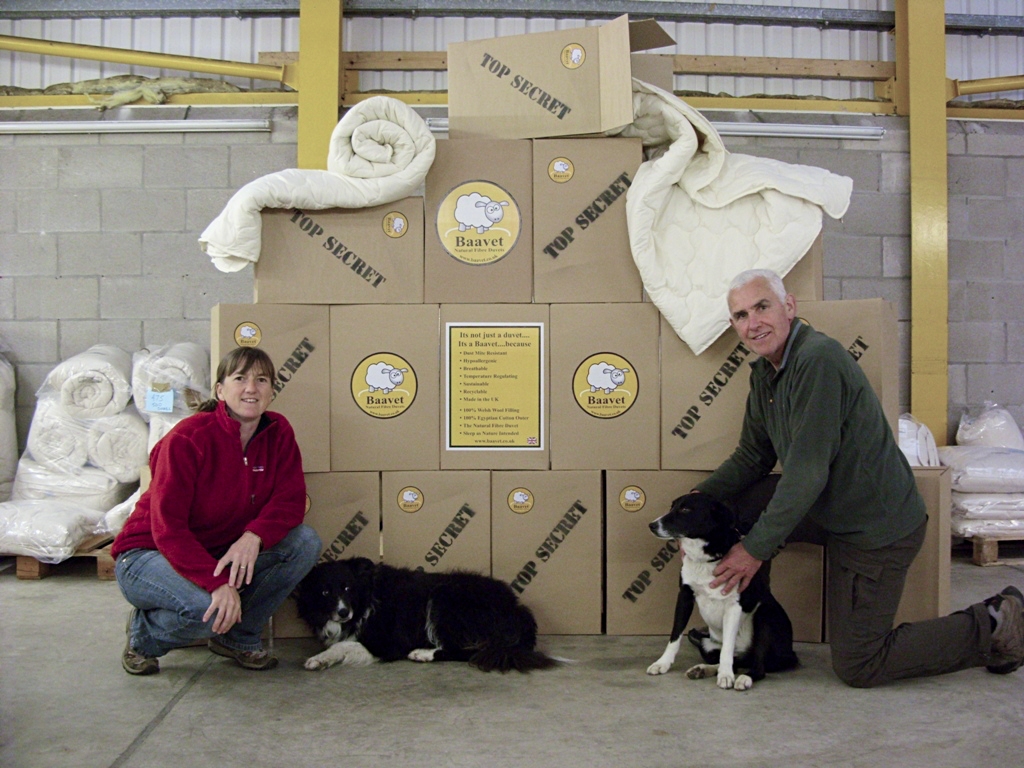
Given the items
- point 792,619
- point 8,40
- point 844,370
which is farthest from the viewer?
point 8,40

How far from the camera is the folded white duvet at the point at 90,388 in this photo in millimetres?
3980

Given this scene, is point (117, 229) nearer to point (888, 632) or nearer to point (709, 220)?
point (709, 220)

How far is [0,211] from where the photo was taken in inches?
177

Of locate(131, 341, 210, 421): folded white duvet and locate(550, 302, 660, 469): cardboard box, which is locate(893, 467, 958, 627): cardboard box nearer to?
locate(550, 302, 660, 469): cardboard box

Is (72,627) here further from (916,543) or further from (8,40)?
(8,40)

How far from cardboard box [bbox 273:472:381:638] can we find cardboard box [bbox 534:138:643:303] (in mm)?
852

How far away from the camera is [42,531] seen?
356cm

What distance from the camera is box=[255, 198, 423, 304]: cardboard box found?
2689 mm

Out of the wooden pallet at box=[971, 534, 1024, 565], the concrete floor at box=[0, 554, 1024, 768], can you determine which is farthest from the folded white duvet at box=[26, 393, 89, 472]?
the wooden pallet at box=[971, 534, 1024, 565]

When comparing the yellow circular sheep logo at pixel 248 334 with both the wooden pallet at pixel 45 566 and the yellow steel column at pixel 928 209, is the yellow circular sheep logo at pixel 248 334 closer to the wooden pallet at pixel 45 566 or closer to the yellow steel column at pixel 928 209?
the wooden pallet at pixel 45 566

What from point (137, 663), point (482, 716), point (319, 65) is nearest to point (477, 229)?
point (482, 716)

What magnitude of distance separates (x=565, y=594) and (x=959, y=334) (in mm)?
3231

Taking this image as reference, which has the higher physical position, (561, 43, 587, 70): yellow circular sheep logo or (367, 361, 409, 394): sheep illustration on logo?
(561, 43, 587, 70): yellow circular sheep logo

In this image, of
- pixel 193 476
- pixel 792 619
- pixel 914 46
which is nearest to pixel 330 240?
pixel 193 476
